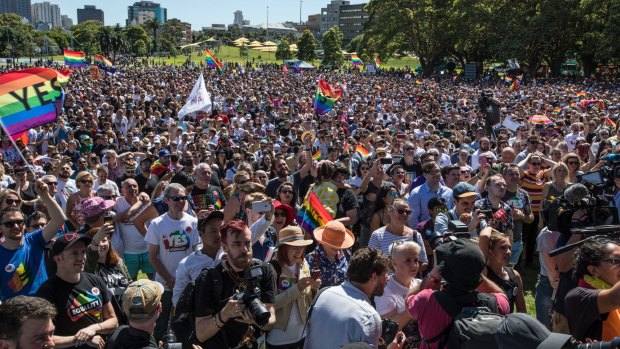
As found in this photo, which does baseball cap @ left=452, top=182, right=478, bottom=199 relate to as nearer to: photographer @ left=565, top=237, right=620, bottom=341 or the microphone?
the microphone

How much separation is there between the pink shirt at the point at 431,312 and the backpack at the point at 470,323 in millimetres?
21

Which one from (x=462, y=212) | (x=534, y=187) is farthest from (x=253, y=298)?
(x=534, y=187)

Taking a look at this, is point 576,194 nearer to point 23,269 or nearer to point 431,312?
point 431,312

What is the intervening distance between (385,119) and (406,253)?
16.1 meters

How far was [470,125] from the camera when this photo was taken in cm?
1675

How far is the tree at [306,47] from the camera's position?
292ft

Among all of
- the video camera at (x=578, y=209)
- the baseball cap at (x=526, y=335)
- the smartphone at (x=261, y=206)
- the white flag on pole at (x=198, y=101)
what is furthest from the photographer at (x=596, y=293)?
the white flag on pole at (x=198, y=101)

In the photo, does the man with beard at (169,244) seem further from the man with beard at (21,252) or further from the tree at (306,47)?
the tree at (306,47)

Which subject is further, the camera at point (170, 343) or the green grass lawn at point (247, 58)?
the green grass lawn at point (247, 58)

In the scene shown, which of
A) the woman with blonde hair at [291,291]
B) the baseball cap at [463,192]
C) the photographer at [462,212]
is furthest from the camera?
the baseball cap at [463,192]

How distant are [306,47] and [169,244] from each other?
86.5m

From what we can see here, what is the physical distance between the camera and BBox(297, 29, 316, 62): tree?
88.9m

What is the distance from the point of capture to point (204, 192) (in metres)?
6.85

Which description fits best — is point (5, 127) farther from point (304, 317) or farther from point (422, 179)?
point (422, 179)
